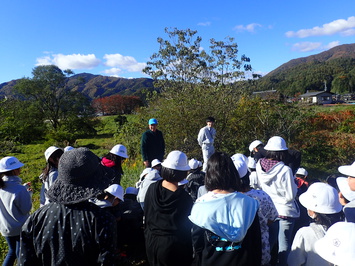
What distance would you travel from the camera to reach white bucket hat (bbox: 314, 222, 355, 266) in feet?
4.39

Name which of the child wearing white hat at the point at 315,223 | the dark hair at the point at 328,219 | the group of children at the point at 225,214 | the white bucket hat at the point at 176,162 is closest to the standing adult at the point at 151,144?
the group of children at the point at 225,214

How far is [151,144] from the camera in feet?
18.0

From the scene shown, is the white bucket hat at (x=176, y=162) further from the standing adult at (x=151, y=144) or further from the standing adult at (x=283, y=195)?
the standing adult at (x=151, y=144)

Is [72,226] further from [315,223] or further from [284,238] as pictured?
[284,238]

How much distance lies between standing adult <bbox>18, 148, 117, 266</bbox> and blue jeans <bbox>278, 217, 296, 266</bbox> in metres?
2.17

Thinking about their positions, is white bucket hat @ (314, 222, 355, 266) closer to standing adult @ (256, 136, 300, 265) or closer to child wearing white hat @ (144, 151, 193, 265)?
child wearing white hat @ (144, 151, 193, 265)

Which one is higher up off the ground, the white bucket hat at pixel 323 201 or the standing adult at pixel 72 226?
the standing adult at pixel 72 226

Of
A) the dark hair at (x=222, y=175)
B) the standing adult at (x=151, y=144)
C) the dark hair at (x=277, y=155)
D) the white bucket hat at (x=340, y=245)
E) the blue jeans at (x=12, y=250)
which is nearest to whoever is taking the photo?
the white bucket hat at (x=340, y=245)

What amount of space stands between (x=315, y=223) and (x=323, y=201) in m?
0.20

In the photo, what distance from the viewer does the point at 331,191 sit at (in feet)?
6.99

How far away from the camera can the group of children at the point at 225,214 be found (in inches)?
65.3

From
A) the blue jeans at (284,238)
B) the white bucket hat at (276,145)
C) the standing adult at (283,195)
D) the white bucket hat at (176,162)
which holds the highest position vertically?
the white bucket hat at (176,162)

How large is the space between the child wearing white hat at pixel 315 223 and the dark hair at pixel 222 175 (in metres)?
0.73

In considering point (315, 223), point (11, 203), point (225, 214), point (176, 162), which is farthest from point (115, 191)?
point (315, 223)
